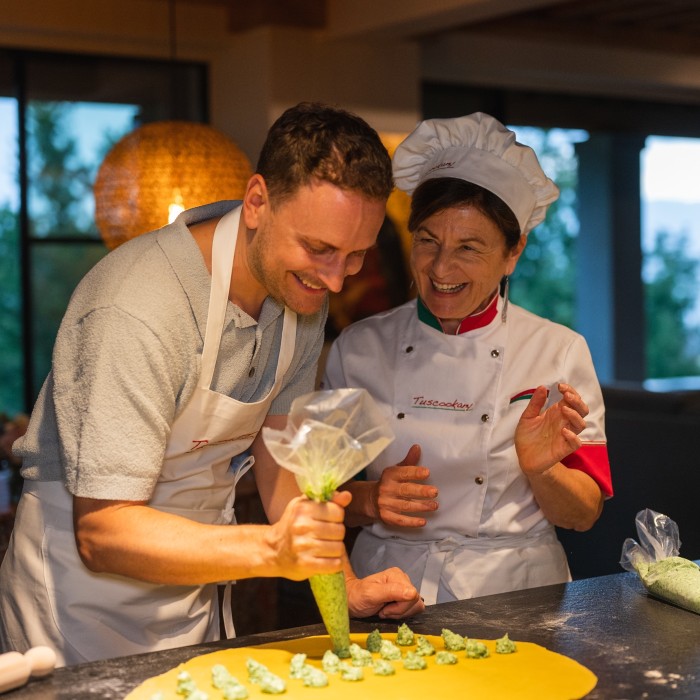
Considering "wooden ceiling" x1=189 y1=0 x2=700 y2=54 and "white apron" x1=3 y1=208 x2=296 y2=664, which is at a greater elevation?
"wooden ceiling" x1=189 y1=0 x2=700 y2=54

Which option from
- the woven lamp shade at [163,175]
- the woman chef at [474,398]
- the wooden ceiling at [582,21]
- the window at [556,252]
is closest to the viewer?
the woman chef at [474,398]

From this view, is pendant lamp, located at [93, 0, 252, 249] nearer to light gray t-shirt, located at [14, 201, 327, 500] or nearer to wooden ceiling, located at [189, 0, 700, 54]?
wooden ceiling, located at [189, 0, 700, 54]

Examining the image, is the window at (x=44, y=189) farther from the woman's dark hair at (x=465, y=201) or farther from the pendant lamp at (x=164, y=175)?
the woman's dark hair at (x=465, y=201)

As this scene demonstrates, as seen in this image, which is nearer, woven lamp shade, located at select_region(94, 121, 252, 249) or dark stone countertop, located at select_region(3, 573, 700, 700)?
dark stone countertop, located at select_region(3, 573, 700, 700)

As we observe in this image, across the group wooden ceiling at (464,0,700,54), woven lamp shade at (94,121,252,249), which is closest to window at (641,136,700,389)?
wooden ceiling at (464,0,700,54)

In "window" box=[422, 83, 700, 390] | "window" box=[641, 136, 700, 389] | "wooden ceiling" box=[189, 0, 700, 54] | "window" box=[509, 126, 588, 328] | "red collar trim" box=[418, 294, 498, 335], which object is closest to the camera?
"red collar trim" box=[418, 294, 498, 335]

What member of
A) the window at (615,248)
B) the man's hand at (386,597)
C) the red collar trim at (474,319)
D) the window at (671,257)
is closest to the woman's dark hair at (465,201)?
the red collar trim at (474,319)

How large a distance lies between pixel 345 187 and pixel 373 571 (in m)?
0.94

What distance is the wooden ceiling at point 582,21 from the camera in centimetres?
527

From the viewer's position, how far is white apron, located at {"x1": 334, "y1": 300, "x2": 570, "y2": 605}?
2.21m

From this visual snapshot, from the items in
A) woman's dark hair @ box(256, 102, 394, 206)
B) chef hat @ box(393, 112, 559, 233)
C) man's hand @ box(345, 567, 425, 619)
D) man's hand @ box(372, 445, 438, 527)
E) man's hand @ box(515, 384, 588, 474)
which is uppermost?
chef hat @ box(393, 112, 559, 233)

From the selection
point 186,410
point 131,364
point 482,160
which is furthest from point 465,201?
point 131,364

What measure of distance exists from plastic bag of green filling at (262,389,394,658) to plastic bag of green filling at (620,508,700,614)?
0.58 metres

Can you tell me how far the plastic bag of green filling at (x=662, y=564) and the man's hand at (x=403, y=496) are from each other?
15.0 inches
